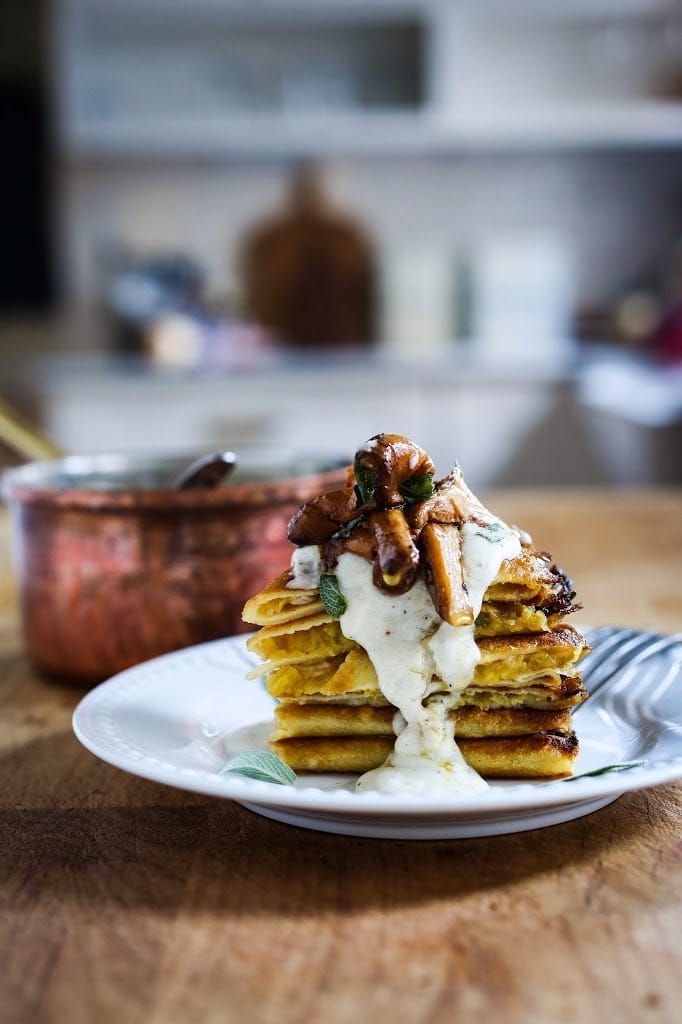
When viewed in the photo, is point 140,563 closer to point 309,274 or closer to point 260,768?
point 260,768

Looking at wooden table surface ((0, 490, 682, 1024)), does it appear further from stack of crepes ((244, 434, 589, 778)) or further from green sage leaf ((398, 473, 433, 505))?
→ green sage leaf ((398, 473, 433, 505))

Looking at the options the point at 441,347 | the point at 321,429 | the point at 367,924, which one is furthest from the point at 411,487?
the point at 441,347

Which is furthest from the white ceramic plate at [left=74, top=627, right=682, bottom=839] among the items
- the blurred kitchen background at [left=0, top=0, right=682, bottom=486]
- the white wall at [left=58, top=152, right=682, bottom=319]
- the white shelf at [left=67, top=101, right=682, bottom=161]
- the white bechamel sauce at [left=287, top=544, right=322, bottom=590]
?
the white wall at [left=58, top=152, right=682, bottom=319]

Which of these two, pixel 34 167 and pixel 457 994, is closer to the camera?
pixel 457 994

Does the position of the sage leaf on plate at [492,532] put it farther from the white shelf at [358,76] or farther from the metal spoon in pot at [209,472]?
the white shelf at [358,76]

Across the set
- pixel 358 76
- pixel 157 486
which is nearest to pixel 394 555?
pixel 157 486

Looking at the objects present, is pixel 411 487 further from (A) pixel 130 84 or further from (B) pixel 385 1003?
(A) pixel 130 84
